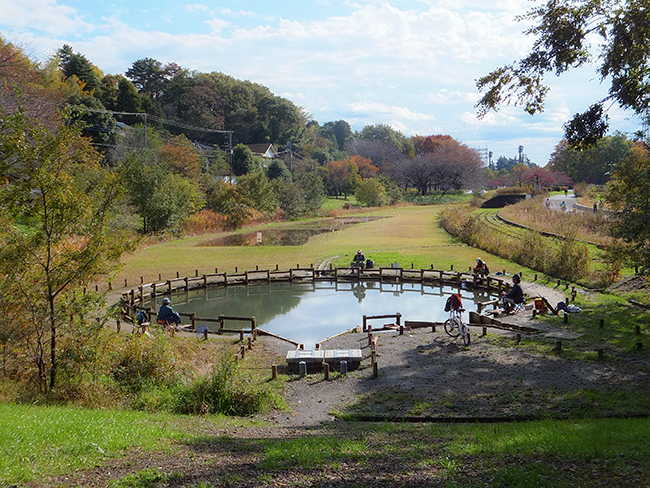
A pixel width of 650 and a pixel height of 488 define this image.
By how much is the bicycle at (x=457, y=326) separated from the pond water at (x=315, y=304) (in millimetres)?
3911

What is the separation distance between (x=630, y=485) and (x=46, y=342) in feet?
32.4

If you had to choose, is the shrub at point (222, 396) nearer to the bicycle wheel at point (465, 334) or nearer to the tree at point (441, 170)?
the bicycle wheel at point (465, 334)

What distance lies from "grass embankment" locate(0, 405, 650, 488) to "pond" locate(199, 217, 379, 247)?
32.1 m

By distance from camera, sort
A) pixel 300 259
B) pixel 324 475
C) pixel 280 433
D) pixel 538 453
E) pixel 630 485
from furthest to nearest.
A: pixel 300 259, pixel 280 433, pixel 538 453, pixel 324 475, pixel 630 485

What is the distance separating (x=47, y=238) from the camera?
30.7 ft

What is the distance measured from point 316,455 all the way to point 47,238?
6.52m

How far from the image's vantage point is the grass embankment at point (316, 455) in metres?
5.77

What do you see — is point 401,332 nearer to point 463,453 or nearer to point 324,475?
point 463,453

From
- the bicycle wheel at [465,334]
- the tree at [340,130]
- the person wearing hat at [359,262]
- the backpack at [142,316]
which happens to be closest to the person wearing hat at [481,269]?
the person wearing hat at [359,262]

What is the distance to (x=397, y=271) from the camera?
2798cm

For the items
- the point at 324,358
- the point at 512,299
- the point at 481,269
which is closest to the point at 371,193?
the point at 481,269

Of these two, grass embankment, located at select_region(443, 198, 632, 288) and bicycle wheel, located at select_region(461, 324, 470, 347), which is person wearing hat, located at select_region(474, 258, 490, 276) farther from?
bicycle wheel, located at select_region(461, 324, 470, 347)

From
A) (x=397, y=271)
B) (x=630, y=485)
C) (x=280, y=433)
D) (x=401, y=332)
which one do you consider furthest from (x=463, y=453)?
(x=397, y=271)

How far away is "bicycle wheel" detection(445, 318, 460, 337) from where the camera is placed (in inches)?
600
